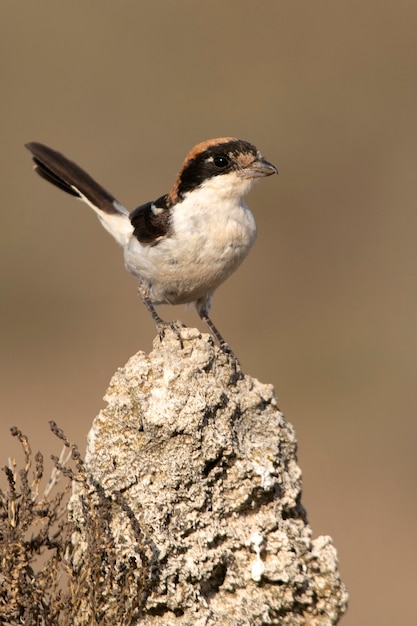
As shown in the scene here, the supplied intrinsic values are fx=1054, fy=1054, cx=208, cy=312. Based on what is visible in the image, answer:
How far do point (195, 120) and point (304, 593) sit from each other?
10.0m

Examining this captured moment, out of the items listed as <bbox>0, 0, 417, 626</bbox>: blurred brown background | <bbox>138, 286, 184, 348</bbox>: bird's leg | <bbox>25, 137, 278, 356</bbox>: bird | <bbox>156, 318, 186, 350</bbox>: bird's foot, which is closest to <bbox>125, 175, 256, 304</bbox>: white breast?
<bbox>25, 137, 278, 356</bbox>: bird

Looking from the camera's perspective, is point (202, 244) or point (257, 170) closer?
point (202, 244)

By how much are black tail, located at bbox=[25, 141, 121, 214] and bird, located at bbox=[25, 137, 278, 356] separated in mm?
1119

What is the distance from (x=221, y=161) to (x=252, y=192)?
745cm

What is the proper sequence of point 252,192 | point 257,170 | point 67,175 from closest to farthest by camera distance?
point 257,170 < point 67,175 < point 252,192

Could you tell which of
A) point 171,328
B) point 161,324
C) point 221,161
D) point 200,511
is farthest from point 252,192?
point 200,511

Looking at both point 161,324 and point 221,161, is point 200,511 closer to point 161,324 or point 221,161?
point 161,324

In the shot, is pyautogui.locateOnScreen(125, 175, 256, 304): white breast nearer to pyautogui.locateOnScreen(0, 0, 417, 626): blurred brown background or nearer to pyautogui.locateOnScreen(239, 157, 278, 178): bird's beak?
pyautogui.locateOnScreen(239, 157, 278, 178): bird's beak

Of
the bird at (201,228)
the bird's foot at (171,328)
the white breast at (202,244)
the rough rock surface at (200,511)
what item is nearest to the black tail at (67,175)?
the bird at (201,228)

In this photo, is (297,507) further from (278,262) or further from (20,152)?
(20,152)

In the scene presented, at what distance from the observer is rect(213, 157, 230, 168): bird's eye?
5.29 m

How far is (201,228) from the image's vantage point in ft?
17.1

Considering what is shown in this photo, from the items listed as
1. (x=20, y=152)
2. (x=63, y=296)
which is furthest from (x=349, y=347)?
(x=20, y=152)

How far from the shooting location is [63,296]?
12.5m
